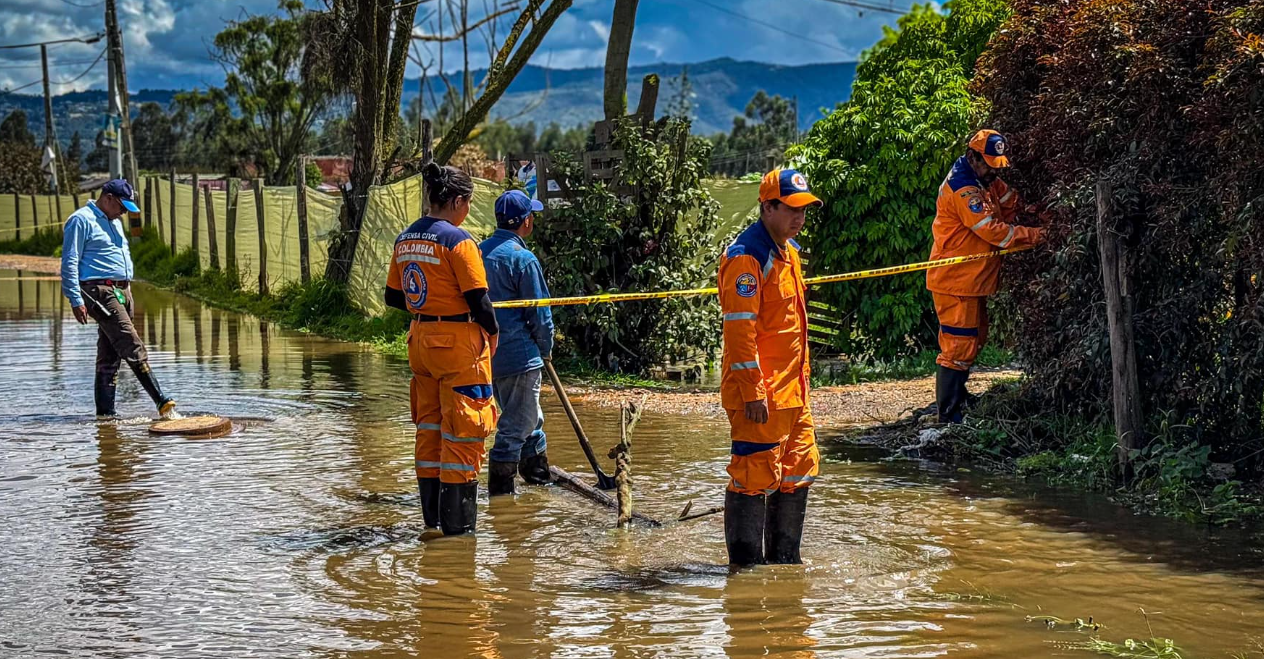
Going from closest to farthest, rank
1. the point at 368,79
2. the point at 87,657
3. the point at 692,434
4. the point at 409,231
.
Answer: the point at 87,657 → the point at 409,231 → the point at 692,434 → the point at 368,79

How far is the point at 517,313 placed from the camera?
771cm

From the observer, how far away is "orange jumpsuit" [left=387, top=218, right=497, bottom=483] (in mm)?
6594

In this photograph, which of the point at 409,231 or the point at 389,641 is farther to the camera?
the point at 409,231

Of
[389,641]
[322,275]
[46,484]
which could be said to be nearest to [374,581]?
[389,641]

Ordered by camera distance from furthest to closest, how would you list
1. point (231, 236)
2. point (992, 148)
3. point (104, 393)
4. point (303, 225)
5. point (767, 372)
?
point (231, 236) < point (303, 225) < point (104, 393) < point (992, 148) < point (767, 372)

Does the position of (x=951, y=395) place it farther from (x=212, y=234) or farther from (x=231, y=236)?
(x=212, y=234)

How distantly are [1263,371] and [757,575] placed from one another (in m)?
3.03

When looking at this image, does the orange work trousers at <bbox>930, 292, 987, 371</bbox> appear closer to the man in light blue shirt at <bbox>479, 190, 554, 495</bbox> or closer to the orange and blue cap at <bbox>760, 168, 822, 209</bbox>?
the man in light blue shirt at <bbox>479, 190, 554, 495</bbox>

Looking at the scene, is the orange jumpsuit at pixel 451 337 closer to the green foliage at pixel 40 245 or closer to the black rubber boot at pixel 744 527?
the black rubber boot at pixel 744 527

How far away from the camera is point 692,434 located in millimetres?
10000

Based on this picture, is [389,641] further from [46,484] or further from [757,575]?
[46,484]

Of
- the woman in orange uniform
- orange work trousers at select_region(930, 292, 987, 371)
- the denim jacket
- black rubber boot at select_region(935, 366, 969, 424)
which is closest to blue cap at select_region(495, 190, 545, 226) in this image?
the denim jacket

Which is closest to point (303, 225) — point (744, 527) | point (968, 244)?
point (968, 244)

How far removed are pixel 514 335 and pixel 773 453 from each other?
2318 millimetres
